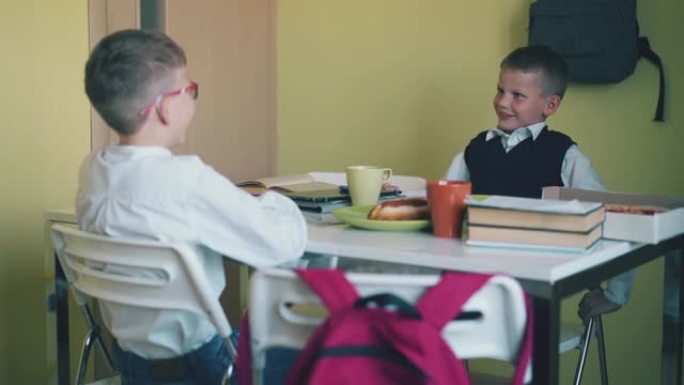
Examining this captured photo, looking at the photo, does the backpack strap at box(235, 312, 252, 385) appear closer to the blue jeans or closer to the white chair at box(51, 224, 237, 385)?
the white chair at box(51, 224, 237, 385)

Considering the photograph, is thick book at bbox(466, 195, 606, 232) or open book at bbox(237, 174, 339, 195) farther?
open book at bbox(237, 174, 339, 195)

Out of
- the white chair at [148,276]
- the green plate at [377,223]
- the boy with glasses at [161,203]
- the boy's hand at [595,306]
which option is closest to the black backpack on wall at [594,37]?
the boy's hand at [595,306]

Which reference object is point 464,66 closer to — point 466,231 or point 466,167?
point 466,167

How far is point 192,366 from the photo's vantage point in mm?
1814

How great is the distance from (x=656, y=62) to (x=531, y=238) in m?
1.14

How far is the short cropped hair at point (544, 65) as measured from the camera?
8.25 feet

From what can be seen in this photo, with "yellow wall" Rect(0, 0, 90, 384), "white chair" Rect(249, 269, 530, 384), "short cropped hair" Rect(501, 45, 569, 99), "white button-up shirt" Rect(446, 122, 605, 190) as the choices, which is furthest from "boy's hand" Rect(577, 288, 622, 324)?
"yellow wall" Rect(0, 0, 90, 384)

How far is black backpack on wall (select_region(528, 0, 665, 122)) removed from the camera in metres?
2.55

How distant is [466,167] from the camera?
266cm

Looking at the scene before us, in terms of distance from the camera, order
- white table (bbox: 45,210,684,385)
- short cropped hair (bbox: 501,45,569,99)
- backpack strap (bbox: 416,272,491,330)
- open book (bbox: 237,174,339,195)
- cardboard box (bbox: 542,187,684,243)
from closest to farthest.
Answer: backpack strap (bbox: 416,272,491,330), white table (bbox: 45,210,684,385), cardboard box (bbox: 542,187,684,243), open book (bbox: 237,174,339,195), short cropped hair (bbox: 501,45,569,99)

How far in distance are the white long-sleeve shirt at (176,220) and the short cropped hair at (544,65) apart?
3.24 ft

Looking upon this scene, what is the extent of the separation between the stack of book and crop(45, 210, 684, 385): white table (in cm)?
2

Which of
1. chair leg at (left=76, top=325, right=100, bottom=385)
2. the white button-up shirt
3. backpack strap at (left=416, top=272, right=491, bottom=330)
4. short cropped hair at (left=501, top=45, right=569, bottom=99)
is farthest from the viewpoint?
short cropped hair at (left=501, top=45, right=569, bottom=99)

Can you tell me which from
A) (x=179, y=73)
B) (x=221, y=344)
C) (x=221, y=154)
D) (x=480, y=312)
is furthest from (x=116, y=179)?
(x=221, y=154)
